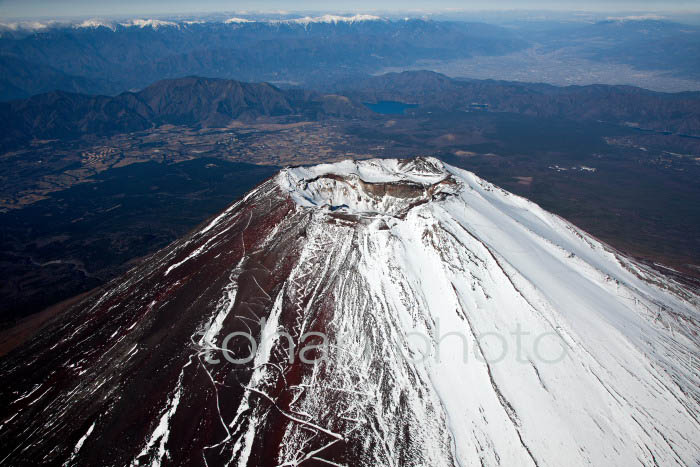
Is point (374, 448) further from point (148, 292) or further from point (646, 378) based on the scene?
point (148, 292)

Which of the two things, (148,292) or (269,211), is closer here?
(148,292)

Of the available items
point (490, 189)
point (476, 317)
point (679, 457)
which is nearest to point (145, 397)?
point (476, 317)

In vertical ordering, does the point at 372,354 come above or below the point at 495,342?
below
